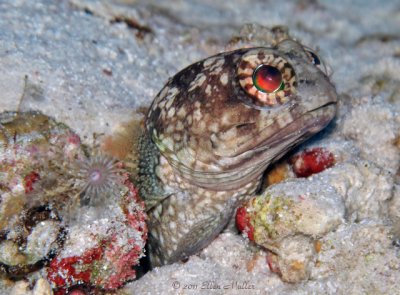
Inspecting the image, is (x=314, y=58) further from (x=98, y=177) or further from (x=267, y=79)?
(x=98, y=177)

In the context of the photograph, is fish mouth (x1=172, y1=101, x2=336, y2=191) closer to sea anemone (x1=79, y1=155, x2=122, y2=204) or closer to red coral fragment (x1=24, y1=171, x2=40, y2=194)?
sea anemone (x1=79, y1=155, x2=122, y2=204)

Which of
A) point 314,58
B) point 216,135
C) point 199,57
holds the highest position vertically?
point 199,57

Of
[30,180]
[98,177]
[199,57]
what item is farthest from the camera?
[199,57]

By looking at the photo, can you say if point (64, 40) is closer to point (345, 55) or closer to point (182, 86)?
point (182, 86)

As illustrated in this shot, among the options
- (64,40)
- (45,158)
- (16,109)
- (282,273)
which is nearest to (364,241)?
(282,273)

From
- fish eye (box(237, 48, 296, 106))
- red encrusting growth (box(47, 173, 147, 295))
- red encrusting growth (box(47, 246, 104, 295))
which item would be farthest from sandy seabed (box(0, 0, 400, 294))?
fish eye (box(237, 48, 296, 106))

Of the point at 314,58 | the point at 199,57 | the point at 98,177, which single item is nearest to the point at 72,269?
the point at 98,177
